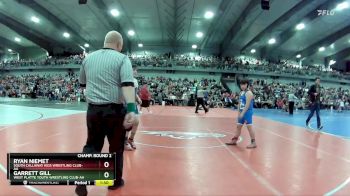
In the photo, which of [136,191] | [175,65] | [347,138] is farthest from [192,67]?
[136,191]

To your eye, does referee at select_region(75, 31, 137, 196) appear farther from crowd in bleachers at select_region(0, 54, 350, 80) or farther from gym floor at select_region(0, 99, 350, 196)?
crowd in bleachers at select_region(0, 54, 350, 80)

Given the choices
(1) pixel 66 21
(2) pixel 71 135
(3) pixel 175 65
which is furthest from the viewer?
Answer: (3) pixel 175 65

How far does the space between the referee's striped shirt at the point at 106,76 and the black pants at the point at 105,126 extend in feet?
0.30

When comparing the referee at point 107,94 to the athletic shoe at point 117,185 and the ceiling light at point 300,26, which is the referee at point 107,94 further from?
the ceiling light at point 300,26

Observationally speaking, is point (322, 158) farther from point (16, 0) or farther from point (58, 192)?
point (16, 0)

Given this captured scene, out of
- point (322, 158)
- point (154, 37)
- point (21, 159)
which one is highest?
→ point (154, 37)

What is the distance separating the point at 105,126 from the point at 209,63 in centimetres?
3784

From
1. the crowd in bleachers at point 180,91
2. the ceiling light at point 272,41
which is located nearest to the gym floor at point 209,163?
the crowd in bleachers at point 180,91

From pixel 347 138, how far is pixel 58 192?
916cm

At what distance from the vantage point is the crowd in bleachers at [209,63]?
41.0m

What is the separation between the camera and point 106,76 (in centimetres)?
407

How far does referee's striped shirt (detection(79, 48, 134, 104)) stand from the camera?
4.07m

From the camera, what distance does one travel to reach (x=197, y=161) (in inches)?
246
